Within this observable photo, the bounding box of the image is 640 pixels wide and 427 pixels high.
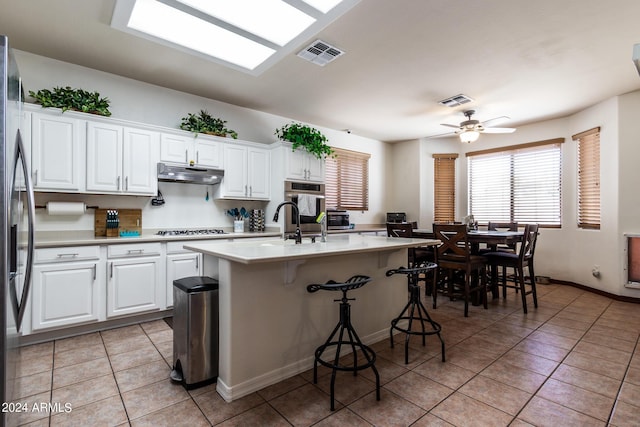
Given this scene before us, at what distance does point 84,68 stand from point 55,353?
2.89 m

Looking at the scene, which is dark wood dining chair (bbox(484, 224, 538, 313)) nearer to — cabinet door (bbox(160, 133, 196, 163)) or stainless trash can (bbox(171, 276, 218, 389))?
stainless trash can (bbox(171, 276, 218, 389))

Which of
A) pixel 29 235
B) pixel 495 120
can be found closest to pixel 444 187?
pixel 495 120

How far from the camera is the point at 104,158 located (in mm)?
3219

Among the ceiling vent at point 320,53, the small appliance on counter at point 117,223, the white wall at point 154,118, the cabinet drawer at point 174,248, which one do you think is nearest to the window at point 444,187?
the white wall at point 154,118

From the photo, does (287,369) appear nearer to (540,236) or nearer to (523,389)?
(523,389)

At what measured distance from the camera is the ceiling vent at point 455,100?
414 cm

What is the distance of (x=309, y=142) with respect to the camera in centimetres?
462

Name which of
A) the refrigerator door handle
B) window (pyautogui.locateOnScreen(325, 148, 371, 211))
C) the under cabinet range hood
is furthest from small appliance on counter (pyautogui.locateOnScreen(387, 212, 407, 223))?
the refrigerator door handle

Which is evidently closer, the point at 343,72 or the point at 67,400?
the point at 67,400

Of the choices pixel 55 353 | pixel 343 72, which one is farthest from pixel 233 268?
pixel 343 72

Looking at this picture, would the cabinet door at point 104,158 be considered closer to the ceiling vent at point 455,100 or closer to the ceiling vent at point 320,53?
the ceiling vent at point 320,53

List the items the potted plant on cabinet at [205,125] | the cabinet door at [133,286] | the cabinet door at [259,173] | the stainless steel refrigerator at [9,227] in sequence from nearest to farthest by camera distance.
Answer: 1. the stainless steel refrigerator at [9,227]
2. the cabinet door at [133,286]
3. the potted plant on cabinet at [205,125]
4. the cabinet door at [259,173]

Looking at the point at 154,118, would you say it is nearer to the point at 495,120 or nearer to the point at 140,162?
the point at 140,162

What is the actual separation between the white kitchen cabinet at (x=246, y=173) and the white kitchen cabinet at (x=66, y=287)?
5.48 ft
